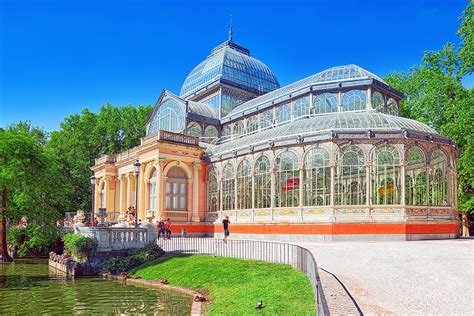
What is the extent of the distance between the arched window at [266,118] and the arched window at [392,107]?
359 inches

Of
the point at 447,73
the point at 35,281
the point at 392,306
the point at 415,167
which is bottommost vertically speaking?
the point at 35,281

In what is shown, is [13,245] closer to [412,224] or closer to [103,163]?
[103,163]

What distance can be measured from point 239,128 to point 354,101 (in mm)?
A: 11245

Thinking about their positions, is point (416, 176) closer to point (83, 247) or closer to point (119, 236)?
point (119, 236)

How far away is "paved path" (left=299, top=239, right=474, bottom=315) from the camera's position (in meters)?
9.84

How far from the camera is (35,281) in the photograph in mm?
19062

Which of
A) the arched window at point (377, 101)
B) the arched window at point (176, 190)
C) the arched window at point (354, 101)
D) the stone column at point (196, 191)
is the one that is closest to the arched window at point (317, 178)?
the arched window at point (354, 101)

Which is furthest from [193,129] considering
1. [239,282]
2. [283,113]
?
Result: [239,282]

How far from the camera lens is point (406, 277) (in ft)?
42.1

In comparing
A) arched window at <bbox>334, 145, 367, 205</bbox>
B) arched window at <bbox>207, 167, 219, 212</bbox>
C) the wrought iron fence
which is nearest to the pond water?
the wrought iron fence

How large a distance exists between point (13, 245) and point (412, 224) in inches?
977

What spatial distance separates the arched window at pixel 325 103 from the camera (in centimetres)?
3231

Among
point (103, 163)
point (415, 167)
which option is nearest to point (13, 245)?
point (103, 163)

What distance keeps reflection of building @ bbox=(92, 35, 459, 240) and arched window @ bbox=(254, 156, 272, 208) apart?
0.23 feet
